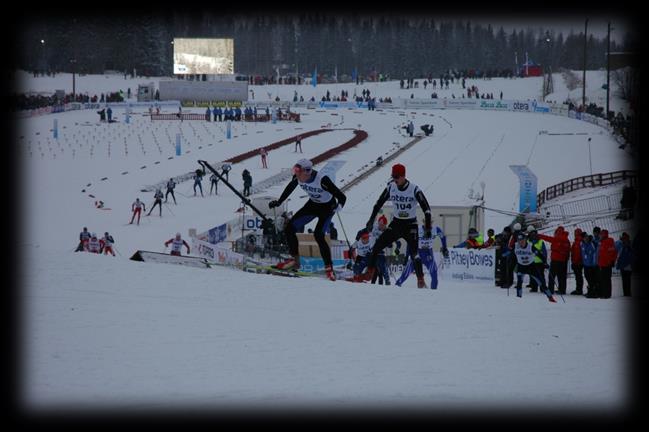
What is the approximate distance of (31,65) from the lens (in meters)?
89.6

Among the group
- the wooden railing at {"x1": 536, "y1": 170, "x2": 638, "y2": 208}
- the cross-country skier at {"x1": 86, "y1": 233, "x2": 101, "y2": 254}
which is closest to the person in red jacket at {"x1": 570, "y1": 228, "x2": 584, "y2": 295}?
the cross-country skier at {"x1": 86, "y1": 233, "x2": 101, "y2": 254}

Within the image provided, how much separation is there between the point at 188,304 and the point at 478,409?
169 inches

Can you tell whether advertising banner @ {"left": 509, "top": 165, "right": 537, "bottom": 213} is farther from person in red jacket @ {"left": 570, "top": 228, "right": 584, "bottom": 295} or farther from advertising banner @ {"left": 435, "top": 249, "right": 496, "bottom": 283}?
person in red jacket @ {"left": 570, "top": 228, "right": 584, "bottom": 295}

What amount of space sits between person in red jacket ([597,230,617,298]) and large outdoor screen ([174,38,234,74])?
7569cm

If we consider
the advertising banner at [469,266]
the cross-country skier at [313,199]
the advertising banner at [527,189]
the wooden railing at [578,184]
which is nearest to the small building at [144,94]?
the wooden railing at [578,184]

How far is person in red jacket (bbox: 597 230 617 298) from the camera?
15.2 metres

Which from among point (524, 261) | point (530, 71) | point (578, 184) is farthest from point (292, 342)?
point (530, 71)

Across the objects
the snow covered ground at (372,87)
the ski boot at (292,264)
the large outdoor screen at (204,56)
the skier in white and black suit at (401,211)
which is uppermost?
the large outdoor screen at (204,56)

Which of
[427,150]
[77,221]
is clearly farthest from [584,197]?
[427,150]

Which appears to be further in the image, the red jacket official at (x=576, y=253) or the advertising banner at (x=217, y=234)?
the advertising banner at (x=217, y=234)

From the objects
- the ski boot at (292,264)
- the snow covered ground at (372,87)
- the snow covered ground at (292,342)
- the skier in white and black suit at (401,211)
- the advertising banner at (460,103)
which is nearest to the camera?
the snow covered ground at (292,342)

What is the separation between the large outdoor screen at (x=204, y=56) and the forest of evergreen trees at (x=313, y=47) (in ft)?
12.6

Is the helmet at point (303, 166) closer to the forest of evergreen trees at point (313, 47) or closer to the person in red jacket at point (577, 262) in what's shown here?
the person in red jacket at point (577, 262)

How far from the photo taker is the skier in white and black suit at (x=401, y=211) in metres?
12.9
